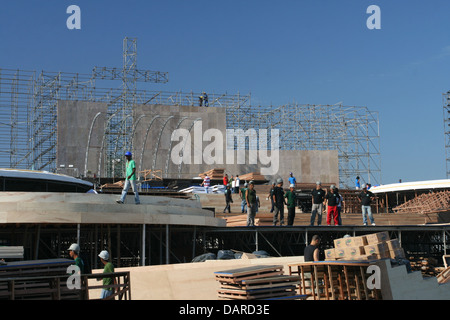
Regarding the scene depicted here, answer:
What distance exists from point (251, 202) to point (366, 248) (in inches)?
313

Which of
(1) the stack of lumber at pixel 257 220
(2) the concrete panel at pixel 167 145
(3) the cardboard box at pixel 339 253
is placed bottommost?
(1) the stack of lumber at pixel 257 220

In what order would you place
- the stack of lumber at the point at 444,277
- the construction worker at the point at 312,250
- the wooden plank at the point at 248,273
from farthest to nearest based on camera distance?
the stack of lumber at the point at 444,277 → the construction worker at the point at 312,250 → the wooden plank at the point at 248,273

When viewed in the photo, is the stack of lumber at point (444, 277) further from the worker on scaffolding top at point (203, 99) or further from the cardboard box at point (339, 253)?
the worker on scaffolding top at point (203, 99)

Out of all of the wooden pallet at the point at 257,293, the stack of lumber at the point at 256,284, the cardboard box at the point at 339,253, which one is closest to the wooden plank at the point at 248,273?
the stack of lumber at the point at 256,284

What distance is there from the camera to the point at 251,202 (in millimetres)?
23047

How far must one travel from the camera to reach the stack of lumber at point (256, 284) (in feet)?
35.0

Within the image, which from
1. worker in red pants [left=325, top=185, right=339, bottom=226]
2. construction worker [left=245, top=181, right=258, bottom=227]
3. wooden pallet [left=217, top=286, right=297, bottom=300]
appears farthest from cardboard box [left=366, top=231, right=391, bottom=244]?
construction worker [left=245, top=181, right=258, bottom=227]

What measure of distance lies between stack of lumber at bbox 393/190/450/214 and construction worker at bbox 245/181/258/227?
14.9m

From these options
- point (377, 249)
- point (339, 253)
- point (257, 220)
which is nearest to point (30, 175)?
point (257, 220)

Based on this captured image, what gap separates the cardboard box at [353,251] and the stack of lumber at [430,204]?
21285 mm

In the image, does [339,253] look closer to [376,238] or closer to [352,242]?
[352,242]

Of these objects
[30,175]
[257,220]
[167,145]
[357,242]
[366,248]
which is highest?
[167,145]

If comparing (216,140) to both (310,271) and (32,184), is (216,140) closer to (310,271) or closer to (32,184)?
(32,184)
